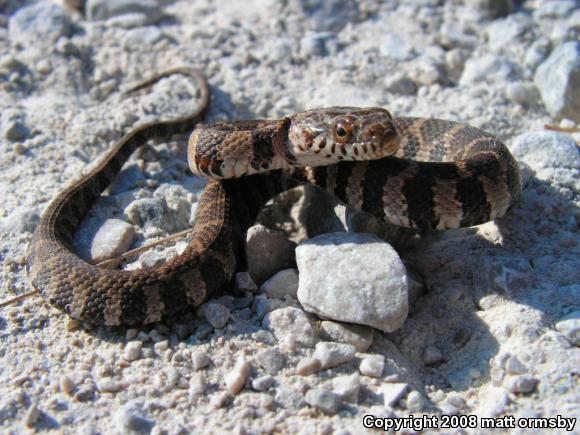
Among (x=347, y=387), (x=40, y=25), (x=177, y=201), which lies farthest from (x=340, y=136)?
(x=40, y=25)

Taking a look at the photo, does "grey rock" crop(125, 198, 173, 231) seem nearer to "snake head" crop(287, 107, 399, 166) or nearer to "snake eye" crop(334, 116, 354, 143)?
"snake head" crop(287, 107, 399, 166)

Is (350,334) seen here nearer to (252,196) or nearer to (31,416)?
(252,196)

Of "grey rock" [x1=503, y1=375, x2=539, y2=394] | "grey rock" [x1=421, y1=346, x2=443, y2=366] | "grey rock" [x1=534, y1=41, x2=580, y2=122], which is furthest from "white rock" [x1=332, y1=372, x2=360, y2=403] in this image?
"grey rock" [x1=534, y1=41, x2=580, y2=122]

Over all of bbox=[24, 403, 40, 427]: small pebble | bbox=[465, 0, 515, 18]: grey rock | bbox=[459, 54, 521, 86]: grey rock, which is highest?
bbox=[465, 0, 515, 18]: grey rock

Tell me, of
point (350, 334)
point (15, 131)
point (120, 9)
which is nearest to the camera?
point (350, 334)

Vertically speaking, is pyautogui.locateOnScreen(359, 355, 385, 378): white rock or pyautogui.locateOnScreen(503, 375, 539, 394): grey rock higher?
pyautogui.locateOnScreen(503, 375, 539, 394): grey rock

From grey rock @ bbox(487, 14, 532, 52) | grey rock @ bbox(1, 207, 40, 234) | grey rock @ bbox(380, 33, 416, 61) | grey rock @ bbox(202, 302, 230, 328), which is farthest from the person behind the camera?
grey rock @ bbox(487, 14, 532, 52)
